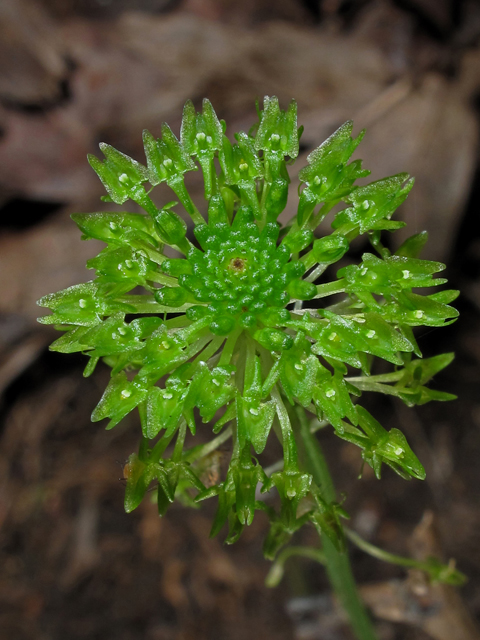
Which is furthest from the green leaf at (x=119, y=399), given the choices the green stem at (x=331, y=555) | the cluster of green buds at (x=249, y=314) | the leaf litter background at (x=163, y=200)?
the leaf litter background at (x=163, y=200)

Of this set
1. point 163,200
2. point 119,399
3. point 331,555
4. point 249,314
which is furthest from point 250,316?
point 163,200

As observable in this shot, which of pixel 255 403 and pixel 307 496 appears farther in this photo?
pixel 307 496

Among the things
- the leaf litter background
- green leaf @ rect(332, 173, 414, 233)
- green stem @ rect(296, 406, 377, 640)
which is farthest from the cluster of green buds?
the leaf litter background

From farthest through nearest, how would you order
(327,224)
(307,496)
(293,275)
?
(327,224)
(307,496)
(293,275)

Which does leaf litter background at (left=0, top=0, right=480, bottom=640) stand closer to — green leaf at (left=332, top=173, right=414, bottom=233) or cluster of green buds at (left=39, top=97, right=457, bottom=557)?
cluster of green buds at (left=39, top=97, right=457, bottom=557)

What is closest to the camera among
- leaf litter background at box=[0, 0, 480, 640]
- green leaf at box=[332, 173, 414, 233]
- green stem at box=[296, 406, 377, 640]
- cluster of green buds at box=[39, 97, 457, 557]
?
cluster of green buds at box=[39, 97, 457, 557]

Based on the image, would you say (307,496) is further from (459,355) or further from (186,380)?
(459,355)

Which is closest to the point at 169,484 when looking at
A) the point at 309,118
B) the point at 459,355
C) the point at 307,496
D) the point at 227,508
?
the point at 227,508
